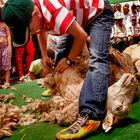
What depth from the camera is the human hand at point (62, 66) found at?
3730mm

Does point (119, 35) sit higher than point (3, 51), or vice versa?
point (3, 51)

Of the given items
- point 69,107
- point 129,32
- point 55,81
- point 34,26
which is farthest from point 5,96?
point 129,32

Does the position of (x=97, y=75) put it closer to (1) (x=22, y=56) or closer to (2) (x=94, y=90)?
(2) (x=94, y=90)

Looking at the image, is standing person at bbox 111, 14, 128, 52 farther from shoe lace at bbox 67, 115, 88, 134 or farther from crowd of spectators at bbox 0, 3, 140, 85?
shoe lace at bbox 67, 115, 88, 134

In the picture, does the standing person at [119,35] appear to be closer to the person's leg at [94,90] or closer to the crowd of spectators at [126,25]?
the crowd of spectators at [126,25]

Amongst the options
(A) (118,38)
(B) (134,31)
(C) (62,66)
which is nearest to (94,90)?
(C) (62,66)

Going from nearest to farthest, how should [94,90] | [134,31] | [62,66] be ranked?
[94,90], [62,66], [134,31]

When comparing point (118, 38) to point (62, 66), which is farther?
point (118, 38)

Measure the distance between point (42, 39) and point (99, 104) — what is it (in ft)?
4.19

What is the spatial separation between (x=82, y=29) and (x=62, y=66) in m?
0.77

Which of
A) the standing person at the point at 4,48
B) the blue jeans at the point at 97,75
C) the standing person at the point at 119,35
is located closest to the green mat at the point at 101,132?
the blue jeans at the point at 97,75

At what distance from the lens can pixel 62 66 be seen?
3820 mm

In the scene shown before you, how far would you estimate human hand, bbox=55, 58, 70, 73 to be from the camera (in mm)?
3730

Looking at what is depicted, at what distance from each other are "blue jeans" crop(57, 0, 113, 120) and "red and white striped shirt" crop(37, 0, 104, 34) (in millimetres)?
84
